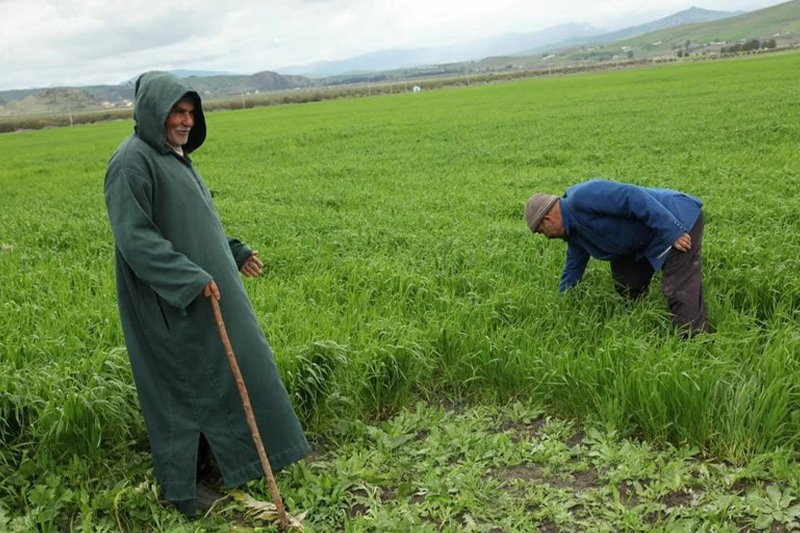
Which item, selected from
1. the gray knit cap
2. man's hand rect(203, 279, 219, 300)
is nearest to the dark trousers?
the gray knit cap

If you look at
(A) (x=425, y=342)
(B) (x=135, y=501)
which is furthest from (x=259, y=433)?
(A) (x=425, y=342)

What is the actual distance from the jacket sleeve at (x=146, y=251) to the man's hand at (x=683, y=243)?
10.1 ft

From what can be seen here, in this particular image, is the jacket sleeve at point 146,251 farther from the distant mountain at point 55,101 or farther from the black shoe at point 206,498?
the distant mountain at point 55,101

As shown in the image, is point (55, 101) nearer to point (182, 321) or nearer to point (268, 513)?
point (182, 321)

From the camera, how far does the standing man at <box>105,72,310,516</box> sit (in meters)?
3.04

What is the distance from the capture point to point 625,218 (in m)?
4.69

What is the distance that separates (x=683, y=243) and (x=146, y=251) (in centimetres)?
336

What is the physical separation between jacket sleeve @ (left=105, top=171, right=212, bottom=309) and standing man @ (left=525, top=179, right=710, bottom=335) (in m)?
2.49

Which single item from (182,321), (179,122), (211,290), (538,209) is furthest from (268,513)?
(538,209)

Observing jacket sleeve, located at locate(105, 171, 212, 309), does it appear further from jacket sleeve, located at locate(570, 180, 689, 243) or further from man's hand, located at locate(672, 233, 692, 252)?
man's hand, located at locate(672, 233, 692, 252)

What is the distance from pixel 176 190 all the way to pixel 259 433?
1.26 meters

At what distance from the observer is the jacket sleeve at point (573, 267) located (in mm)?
5090

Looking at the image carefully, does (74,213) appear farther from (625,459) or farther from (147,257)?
(625,459)

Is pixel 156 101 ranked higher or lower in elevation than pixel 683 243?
higher
